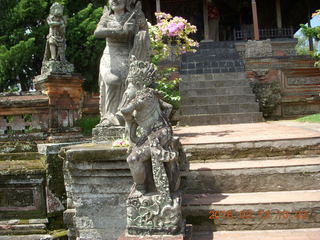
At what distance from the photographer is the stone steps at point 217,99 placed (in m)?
8.84

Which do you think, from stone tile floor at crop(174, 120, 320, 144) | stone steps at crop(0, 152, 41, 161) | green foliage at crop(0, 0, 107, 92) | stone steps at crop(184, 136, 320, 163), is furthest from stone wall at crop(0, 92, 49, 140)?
green foliage at crop(0, 0, 107, 92)

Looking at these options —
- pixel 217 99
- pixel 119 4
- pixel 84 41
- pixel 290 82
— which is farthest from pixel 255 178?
pixel 84 41

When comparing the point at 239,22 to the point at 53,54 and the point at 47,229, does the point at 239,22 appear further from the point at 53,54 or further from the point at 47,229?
the point at 47,229

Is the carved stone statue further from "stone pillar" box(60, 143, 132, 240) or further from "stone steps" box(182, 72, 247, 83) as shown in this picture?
"stone pillar" box(60, 143, 132, 240)

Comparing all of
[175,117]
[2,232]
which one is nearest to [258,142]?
[2,232]

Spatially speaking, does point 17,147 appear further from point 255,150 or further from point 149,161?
point 255,150

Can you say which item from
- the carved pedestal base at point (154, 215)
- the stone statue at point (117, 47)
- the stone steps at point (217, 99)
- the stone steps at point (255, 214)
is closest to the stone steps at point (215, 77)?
the stone steps at point (217, 99)

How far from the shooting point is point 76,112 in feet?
18.3

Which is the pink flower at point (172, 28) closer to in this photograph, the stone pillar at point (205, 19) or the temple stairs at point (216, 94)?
the temple stairs at point (216, 94)

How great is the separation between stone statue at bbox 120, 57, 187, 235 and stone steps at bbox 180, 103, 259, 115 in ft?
17.9

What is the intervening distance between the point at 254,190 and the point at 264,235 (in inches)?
25.1

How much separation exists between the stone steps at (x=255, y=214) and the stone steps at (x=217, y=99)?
5699 millimetres

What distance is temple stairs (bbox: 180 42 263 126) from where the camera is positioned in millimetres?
8117

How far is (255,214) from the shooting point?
316 cm
